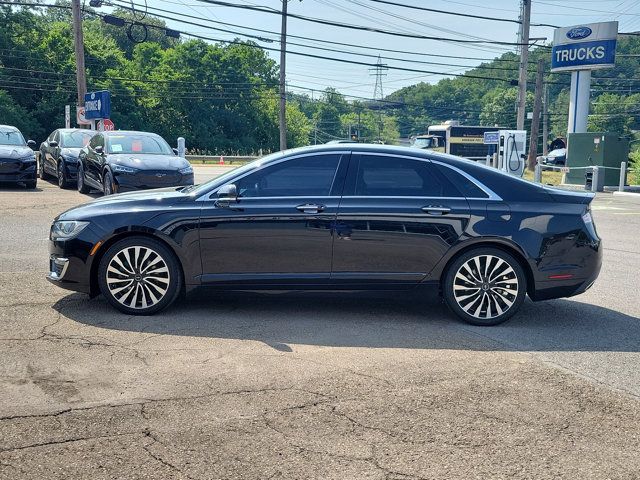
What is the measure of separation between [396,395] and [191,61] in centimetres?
8201

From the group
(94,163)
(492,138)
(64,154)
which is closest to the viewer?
(94,163)

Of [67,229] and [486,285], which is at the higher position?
[67,229]

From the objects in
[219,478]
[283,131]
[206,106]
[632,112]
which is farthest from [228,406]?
[632,112]

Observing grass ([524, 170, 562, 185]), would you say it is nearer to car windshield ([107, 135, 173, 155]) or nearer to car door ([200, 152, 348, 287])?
car windshield ([107, 135, 173, 155])

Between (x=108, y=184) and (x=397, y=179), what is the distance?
10.6 metres

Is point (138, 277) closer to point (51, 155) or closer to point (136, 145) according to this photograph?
point (136, 145)

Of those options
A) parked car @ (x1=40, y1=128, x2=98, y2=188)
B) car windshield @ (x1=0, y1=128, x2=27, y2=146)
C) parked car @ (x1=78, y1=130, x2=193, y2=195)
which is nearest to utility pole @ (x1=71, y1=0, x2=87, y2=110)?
parked car @ (x1=40, y1=128, x2=98, y2=188)

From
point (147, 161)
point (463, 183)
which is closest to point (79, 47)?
point (147, 161)

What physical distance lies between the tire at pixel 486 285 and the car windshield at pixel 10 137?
15.3m

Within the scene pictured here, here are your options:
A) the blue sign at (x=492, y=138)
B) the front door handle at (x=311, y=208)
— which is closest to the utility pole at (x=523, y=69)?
the blue sign at (x=492, y=138)

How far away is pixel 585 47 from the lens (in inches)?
1261

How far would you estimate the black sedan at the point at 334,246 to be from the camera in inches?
245

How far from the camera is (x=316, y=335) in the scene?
5848 mm

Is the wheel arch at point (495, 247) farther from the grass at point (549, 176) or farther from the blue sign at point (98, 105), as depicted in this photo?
the grass at point (549, 176)
